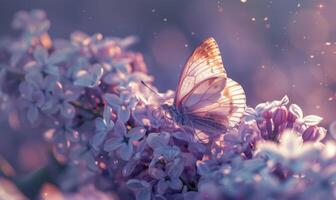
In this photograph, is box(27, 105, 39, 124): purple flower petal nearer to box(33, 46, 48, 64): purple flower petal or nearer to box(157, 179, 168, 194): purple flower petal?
box(33, 46, 48, 64): purple flower petal

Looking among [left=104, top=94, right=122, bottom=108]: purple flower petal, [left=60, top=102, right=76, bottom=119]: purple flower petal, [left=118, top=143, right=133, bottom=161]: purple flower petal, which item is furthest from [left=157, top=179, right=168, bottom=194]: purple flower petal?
[left=60, top=102, right=76, bottom=119]: purple flower petal

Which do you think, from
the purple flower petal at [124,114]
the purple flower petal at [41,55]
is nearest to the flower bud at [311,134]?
the purple flower petal at [124,114]

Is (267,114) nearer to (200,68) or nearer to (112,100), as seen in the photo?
(200,68)

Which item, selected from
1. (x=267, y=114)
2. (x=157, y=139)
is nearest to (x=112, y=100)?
(x=157, y=139)

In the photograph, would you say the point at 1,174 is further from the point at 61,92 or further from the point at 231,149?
the point at 231,149

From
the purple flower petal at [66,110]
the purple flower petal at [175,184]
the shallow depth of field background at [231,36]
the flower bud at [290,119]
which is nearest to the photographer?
the purple flower petal at [175,184]

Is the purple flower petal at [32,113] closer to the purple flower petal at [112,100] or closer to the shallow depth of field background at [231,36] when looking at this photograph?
the purple flower petal at [112,100]
